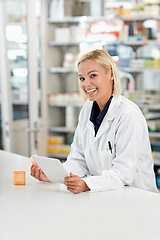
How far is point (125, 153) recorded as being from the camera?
2248 mm

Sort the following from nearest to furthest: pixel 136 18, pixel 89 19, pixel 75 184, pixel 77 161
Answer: pixel 75 184 < pixel 77 161 < pixel 136 18 < pixel 89 19

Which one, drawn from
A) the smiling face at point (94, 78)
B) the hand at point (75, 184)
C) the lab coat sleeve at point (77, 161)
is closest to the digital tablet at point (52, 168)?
the hand at point (75, 184)

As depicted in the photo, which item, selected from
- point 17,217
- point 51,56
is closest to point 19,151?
point 51,56

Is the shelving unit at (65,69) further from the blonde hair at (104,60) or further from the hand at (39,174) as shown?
the hand at (39,174)

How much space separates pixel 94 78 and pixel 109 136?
348 millimetres

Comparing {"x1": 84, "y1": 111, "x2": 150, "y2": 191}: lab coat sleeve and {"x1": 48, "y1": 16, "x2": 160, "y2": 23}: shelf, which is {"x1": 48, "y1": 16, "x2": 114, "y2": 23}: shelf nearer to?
{"x1": 48, "y1": 16, "x2": 160, "y2": 23}: shelf

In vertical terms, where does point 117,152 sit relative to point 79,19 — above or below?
below

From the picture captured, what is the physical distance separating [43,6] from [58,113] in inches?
63.2

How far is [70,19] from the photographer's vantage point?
5.88m

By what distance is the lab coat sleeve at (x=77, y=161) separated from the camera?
2.52 metres

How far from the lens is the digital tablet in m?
2.02

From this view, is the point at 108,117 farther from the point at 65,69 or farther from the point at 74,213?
the point at 65,69

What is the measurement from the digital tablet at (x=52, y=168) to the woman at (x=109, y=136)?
158 millimetres

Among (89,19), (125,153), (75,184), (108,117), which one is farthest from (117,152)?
(89,19)
